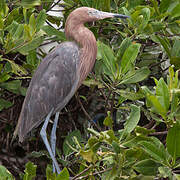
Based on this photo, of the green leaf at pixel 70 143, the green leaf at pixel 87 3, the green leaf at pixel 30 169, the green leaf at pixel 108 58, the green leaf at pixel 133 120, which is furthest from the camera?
the green leaf at pixel 70 143

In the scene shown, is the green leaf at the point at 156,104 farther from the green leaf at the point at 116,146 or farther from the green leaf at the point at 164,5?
the green leaf at the point at 164,5

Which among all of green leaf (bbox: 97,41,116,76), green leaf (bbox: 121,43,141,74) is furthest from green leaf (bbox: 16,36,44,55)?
green leaf (bbox: 121,43,141,74)

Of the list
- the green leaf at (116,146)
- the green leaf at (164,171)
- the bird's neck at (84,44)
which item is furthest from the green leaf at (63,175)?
the bird's neck at (84,44)

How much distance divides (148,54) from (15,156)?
1.28m

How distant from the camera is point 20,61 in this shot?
255 cm

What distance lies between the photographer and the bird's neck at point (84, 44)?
1.96m

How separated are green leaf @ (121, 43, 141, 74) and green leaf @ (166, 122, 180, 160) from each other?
17.9 inches

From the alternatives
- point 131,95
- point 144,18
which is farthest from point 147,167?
point 144,18

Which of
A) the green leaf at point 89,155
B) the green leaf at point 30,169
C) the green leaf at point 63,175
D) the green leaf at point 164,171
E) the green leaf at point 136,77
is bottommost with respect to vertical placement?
the green leaf at point 30,169

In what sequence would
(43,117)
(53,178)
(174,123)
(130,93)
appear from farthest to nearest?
(43,117) < (130,93) < (53,178) < (174,123)

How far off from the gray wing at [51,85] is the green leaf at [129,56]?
0.30 m

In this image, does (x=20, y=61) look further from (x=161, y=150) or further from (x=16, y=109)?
(x=161, y=150)

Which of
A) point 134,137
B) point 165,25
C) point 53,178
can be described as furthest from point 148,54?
point 53,178

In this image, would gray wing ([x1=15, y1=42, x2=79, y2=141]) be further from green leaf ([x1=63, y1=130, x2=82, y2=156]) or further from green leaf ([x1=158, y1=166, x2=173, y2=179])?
green leaf ([x1=158, y1=166, x2=173, y2=179])
